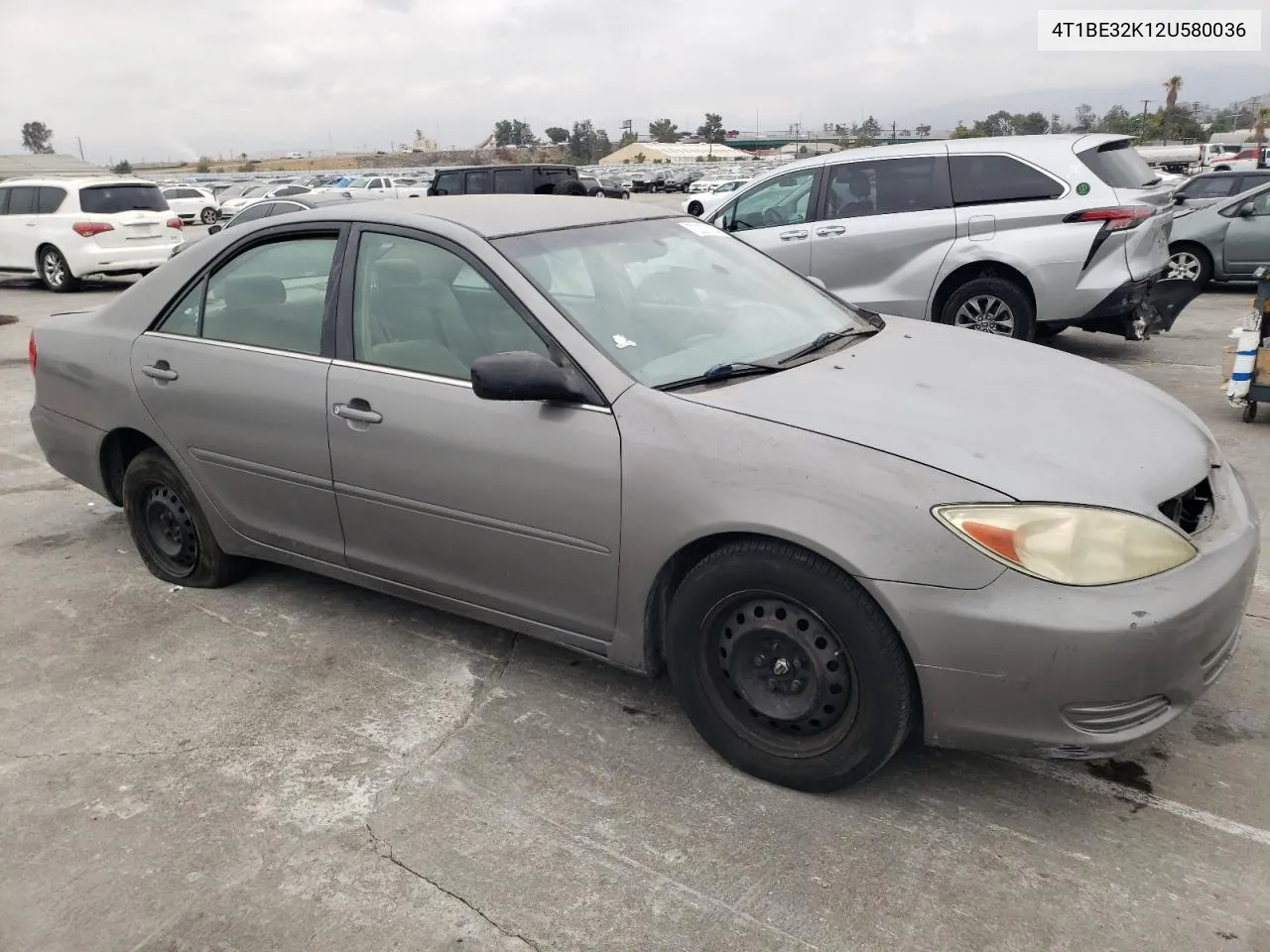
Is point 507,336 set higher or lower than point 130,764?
higher

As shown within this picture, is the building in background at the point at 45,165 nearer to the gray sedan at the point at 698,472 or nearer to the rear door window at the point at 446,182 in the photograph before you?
the rear door window at the point at 446,182

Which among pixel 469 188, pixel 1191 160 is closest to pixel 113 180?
pixel 469 188

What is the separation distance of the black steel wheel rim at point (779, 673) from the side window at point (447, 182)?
57.0 ft

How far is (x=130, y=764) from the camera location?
3.18 metres

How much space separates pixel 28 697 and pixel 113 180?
583 inches

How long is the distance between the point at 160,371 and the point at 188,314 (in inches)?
10.0

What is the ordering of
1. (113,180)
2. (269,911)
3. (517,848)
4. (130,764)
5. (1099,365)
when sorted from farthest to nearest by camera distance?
(113,180) < (1099,365) < (130,764) < (517,848) < (269,911)

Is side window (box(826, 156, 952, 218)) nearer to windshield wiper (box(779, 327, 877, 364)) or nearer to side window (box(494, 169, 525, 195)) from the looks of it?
windshield wiper (box(779, 327, 877, 364))

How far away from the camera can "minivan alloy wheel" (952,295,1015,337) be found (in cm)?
784

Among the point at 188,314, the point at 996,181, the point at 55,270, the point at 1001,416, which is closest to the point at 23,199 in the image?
the point at 55,270

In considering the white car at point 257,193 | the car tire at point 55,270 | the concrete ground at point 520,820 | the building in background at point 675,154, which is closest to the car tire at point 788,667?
the concrete ground at point 520,820

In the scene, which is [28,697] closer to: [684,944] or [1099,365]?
[684,944]

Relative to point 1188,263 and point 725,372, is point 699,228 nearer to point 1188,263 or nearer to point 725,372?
point 725,372

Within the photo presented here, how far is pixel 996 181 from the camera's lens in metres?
7.90
